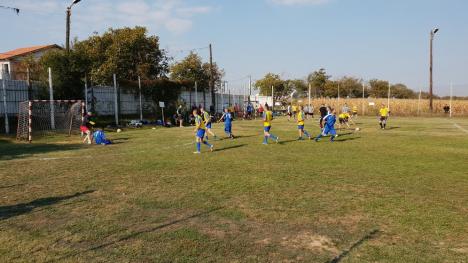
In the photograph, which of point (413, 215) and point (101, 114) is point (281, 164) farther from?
point (101, 114)

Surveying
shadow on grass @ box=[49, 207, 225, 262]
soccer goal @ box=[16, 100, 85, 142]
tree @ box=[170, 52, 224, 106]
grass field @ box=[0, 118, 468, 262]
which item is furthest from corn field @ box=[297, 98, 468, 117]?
shadow on grass @ box=[49, 207, 225, 262]

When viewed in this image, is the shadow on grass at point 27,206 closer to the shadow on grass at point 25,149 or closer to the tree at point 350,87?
the shadow on grass at point 25,149

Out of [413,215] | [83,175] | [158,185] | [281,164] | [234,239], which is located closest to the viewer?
[234,239]

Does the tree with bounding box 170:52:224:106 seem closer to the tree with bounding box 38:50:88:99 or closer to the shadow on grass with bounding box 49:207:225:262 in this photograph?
the tree with bounding box 38:50:88:99

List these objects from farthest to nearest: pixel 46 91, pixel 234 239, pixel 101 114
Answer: pixel 101 114 → pixel 46 91 → pixel 234 239

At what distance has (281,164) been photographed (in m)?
12.5

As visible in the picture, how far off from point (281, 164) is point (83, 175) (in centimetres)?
581

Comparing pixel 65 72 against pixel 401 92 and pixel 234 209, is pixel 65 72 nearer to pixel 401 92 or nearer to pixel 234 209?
pixel 234 209

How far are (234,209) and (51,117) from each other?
20.3 metres

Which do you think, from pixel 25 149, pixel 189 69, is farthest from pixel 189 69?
pixel 25 149

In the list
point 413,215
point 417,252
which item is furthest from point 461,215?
point 417,252

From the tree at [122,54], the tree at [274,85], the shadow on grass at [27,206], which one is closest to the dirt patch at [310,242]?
the shadow on grass at [27,206]

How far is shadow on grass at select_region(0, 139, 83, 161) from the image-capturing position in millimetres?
15136

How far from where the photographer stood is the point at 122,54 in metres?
39.5
